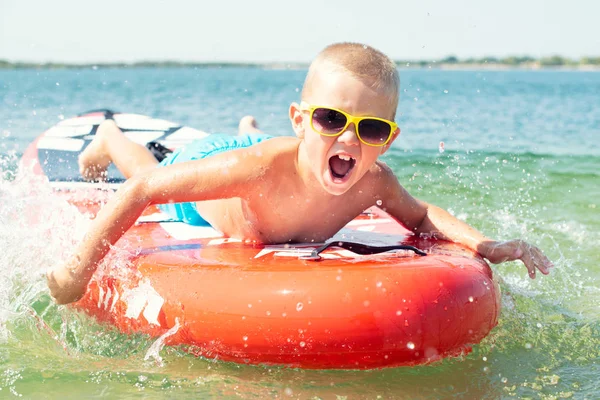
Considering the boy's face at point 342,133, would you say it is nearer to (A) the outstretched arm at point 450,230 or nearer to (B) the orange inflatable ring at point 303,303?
(B) the orange inflatable ring at point 303,303

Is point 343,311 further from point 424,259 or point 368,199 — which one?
point 368,199

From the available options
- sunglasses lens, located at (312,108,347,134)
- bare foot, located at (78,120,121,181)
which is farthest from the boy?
bare foot, located at (78,120,121,181)

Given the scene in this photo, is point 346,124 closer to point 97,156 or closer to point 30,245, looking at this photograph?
point 30,245

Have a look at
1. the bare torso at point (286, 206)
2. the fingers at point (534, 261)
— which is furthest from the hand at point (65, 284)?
the fingers at point (534, 261)

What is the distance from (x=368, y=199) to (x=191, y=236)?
2.68ft

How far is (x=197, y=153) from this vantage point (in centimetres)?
371

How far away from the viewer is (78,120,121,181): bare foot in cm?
444

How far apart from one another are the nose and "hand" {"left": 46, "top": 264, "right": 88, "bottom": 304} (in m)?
1.14

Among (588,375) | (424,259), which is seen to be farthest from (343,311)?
(588,375)

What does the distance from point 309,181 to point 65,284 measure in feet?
3.37

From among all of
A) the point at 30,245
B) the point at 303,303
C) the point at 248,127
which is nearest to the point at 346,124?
the point at 303,303

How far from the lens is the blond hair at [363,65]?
2.61 m

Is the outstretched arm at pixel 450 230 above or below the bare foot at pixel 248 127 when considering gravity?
below

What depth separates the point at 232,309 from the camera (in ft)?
8.45
